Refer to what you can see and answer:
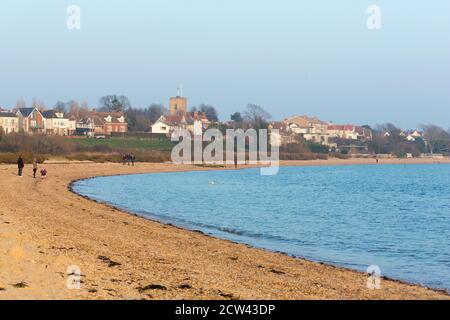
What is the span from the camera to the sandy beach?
12.9m

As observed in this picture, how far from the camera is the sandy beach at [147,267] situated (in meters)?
12.9

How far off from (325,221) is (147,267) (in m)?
19.3

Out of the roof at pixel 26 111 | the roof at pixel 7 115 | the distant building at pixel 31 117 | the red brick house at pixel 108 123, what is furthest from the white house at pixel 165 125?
the roof at pixel 7 115

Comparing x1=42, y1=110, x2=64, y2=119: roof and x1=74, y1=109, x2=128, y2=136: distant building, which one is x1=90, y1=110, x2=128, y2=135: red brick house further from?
x1=42, y1=110, x2=64, y2=119: roof

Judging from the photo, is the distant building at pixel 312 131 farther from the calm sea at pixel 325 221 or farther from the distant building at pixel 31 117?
the calm sea at pixel 325 221

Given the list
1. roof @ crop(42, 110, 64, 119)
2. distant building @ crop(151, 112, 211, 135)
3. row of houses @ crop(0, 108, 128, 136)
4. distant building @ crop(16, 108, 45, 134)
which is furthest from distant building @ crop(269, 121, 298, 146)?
distant building @ crop(16, 108, 45, 134)

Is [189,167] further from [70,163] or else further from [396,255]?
[396,255]

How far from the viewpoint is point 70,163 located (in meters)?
80.2

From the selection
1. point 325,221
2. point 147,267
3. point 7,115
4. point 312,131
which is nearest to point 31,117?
point 7,115

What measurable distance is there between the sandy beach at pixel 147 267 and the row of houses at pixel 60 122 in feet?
317

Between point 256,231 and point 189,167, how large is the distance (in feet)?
227

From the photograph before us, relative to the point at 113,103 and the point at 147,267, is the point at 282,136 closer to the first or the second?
the point at 113,103

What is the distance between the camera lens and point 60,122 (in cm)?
13775

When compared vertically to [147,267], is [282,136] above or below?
above
